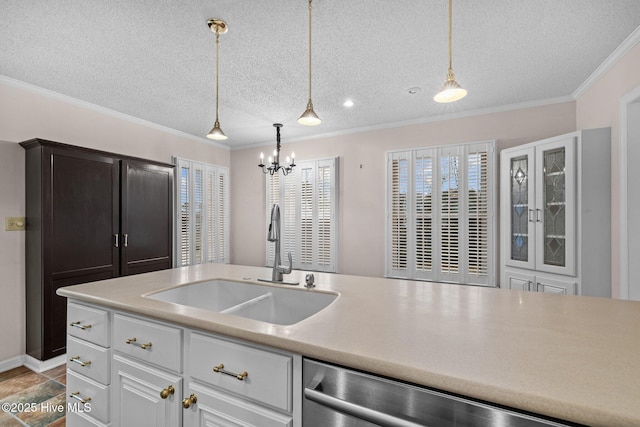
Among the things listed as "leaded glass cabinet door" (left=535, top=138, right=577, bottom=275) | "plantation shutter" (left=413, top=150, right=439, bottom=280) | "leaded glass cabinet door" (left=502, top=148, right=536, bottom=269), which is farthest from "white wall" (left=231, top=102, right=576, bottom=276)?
"leaded glass cabinet door" (left=535, top=138, right=577, bottom=275)

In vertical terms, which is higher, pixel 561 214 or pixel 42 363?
pixel 561 214

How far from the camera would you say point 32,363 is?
2.77 m

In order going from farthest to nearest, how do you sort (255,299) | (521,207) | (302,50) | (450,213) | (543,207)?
(450,213), (521,207), (543,207), (302,50), (255,299)

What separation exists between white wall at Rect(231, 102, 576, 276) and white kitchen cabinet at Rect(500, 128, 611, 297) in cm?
56

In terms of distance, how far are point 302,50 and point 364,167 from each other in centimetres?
215

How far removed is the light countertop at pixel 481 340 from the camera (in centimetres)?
65

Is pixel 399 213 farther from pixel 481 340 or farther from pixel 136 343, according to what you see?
pixel 136 343

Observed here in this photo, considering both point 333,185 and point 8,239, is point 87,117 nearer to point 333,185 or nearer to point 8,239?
point 8,239

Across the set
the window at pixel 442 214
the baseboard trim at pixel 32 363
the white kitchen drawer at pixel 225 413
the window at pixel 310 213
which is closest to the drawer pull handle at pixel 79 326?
the white kitchen drawer at pixel 225 413

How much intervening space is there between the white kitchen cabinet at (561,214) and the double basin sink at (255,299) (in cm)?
236

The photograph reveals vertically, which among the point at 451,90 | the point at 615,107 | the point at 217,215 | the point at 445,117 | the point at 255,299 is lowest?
the point at 255,299

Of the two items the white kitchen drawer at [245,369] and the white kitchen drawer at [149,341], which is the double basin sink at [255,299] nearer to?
the white kitchen drawer at [149,341]

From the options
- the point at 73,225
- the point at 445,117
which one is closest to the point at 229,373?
the point at 73,225

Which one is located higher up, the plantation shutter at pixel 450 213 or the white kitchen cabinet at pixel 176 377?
the plantation shutter at pixel 450 213
